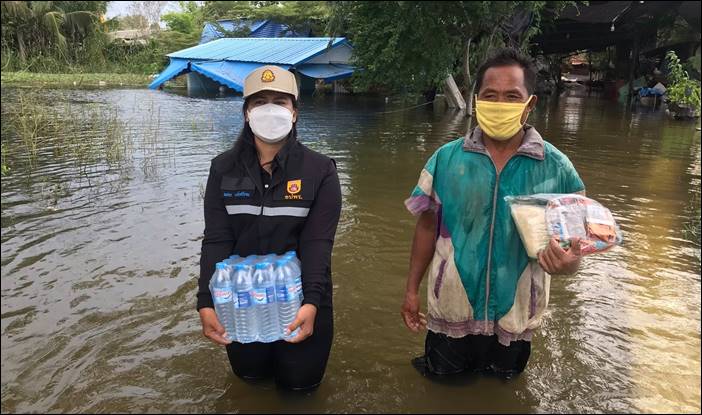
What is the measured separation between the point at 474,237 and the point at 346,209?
433 centimetres

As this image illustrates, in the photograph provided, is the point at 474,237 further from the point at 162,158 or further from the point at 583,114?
the point at 583,114

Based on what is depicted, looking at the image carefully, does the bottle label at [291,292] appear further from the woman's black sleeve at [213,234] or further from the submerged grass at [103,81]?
the submerged grass at [103,81]

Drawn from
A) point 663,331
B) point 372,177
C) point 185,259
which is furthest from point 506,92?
point 372,177

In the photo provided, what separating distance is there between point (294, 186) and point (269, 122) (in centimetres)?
32

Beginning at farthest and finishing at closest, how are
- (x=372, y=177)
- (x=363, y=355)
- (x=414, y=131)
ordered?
(x=414, y=131) < (x=372, y=177) < (x=363, y=355)

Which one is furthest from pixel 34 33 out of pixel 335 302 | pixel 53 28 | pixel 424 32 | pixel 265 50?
pixel 265 50

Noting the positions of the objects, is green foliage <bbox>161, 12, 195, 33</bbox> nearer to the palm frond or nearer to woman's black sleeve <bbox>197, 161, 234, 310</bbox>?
the palm frond

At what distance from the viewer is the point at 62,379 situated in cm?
313

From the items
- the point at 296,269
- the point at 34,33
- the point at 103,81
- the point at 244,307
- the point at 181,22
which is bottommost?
the point at 244,307

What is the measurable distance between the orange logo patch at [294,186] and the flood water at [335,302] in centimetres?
114

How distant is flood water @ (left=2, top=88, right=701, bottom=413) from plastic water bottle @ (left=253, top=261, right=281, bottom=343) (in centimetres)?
56

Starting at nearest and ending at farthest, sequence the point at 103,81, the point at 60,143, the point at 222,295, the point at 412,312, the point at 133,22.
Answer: the point at 222,295, the point at 412,312, the point at 60,143, the point at 103,81, the point at 133,22

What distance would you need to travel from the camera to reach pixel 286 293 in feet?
7.63

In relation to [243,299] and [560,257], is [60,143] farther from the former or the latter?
[560,257]
